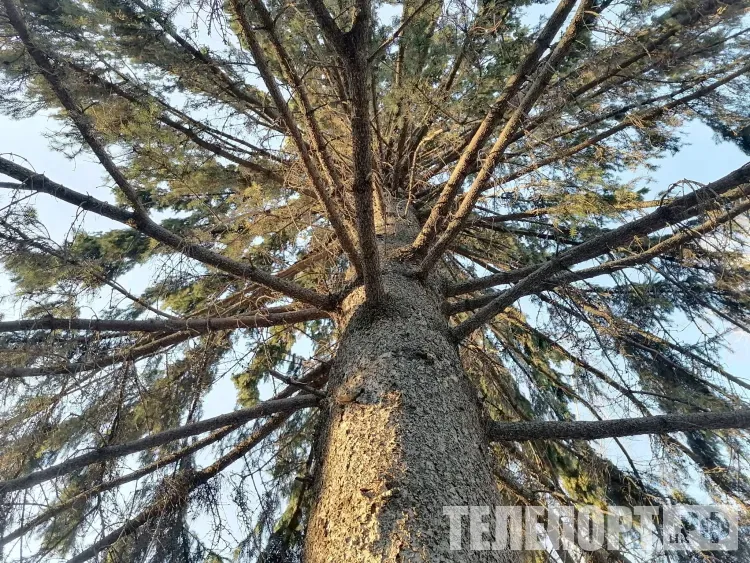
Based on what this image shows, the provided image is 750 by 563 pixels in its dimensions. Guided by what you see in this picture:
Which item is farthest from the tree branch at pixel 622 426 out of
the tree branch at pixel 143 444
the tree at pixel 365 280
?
the tree branch at pixel 143 444

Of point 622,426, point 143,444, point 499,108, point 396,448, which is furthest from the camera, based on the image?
point 499,108

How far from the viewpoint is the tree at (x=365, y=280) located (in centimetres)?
148

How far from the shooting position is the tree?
1.48 meters

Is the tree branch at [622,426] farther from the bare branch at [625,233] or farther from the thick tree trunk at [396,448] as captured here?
the bare branch at [625,233]

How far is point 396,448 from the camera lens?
4.37 feet

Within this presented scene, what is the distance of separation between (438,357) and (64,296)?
180 cm

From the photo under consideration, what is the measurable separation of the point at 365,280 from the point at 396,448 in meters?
0.71

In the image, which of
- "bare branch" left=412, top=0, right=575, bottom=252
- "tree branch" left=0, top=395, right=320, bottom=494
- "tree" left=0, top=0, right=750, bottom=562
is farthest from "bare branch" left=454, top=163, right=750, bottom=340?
"tree branch" left=0, top=395, right=320, bottom=494

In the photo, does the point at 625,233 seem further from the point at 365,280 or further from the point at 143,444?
the point at 143,444

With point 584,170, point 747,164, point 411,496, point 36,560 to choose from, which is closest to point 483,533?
point 411,496

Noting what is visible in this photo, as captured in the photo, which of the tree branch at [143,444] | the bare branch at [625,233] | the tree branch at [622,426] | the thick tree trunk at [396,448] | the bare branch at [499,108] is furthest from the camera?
the bare branch at [499,108]

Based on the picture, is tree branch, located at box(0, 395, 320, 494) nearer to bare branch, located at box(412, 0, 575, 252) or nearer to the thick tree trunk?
the thick tree trunk

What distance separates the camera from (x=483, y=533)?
46.6 inches

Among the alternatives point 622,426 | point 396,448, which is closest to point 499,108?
point 622,426
